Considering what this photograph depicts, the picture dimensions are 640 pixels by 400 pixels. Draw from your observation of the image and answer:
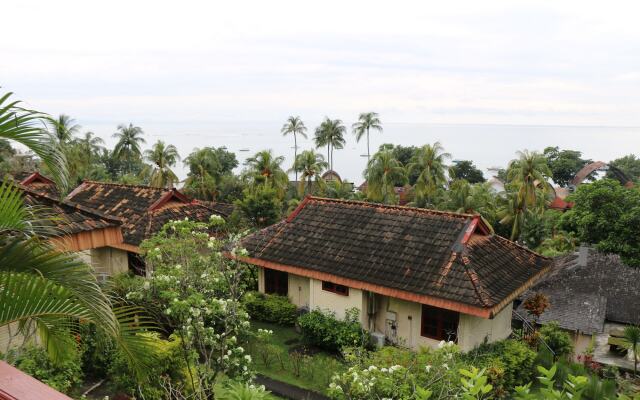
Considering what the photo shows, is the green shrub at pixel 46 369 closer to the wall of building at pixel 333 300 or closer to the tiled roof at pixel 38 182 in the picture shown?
the wall of building at pixel 333 300

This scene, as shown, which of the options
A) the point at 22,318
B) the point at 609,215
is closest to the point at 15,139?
the point at 22,318

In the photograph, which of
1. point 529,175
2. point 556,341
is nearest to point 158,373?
point 556,341

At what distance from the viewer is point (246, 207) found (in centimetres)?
2859

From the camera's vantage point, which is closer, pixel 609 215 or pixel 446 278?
pixel 446 278

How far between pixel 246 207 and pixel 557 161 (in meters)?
60.4

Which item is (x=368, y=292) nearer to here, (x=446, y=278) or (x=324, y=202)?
(x=446, y=278)

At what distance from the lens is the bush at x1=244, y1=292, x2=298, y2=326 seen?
59.9 ft

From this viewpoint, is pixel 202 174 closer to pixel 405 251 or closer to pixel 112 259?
pixel 112 259

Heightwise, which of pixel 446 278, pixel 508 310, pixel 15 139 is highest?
pixel 15 139

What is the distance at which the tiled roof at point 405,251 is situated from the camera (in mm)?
15273

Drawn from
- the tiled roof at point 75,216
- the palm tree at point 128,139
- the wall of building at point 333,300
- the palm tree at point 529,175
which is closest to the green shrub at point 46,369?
the tiled roof at point 75,216

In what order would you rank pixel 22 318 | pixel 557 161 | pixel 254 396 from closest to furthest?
pixel 22 318 < pixel 254 396 < pixel 557 161

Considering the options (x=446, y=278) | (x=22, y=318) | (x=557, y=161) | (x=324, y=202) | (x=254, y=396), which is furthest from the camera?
(x=557, y=161)

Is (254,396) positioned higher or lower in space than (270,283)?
higher
